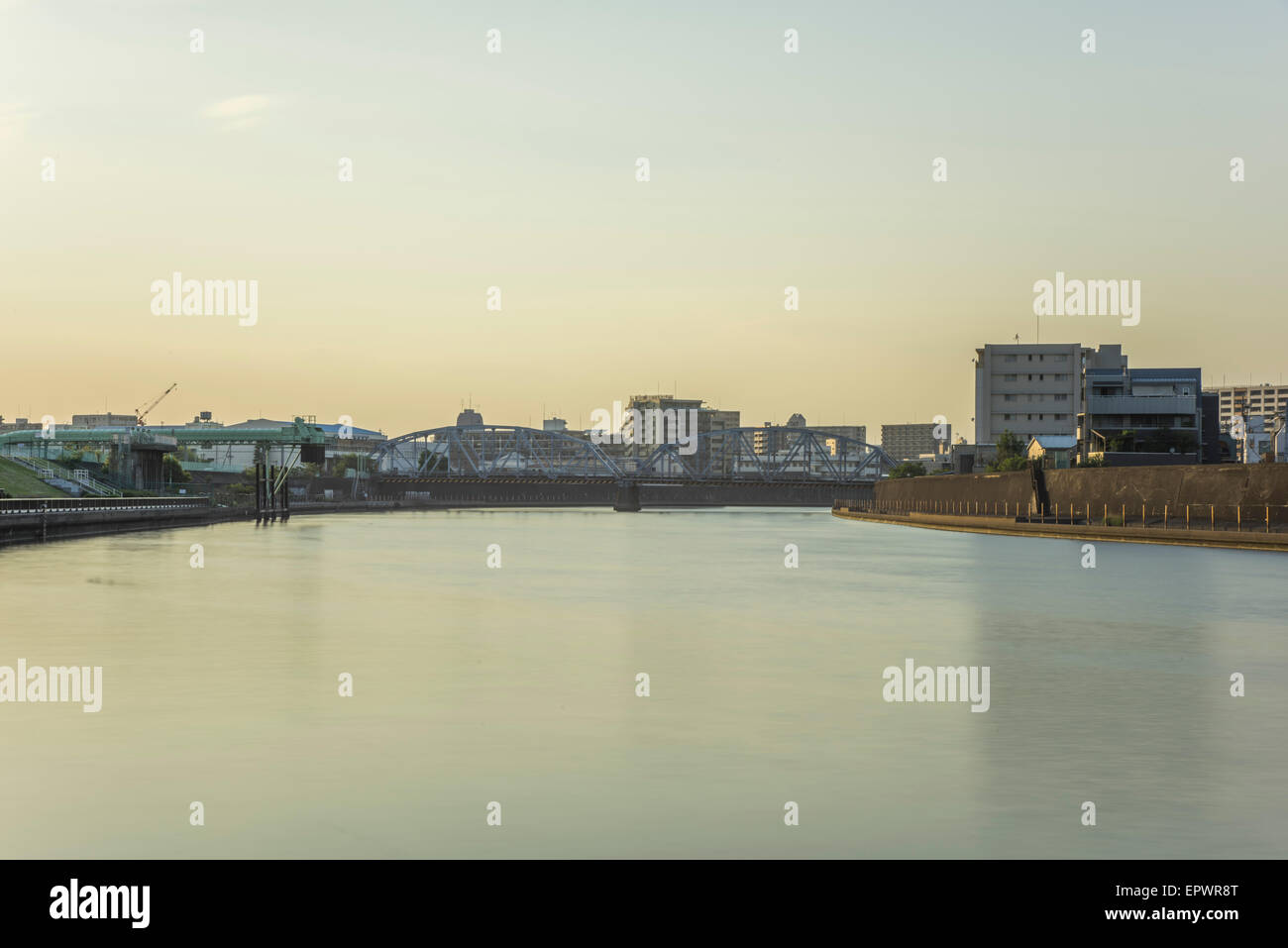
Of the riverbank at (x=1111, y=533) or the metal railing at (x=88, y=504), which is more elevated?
the metal railing at (x=88, y=504)

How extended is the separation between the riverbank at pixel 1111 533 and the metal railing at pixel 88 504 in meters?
59.2

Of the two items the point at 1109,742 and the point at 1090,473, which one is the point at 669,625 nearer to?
the point at 1109,742

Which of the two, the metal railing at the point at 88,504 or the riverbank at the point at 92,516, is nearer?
the riverbank at the point at 92,516

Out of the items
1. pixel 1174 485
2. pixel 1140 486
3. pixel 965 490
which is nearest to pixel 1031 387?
pixel 965 490

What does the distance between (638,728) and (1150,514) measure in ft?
228

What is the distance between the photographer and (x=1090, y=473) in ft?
305

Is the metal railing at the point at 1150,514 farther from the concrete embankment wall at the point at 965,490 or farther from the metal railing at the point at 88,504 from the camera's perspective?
the metal railing at the point at 88,504

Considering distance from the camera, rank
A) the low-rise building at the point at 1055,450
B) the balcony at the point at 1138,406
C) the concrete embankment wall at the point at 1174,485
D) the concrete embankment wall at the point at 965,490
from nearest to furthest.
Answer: the concrete embankment wall at the point at 1174,485, the concrete embankment wall at the point at 965,490, the balcony at the point at 1138,406, the low-rise building at the point at 1055,450

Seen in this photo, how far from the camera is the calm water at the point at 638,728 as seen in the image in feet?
42.7
